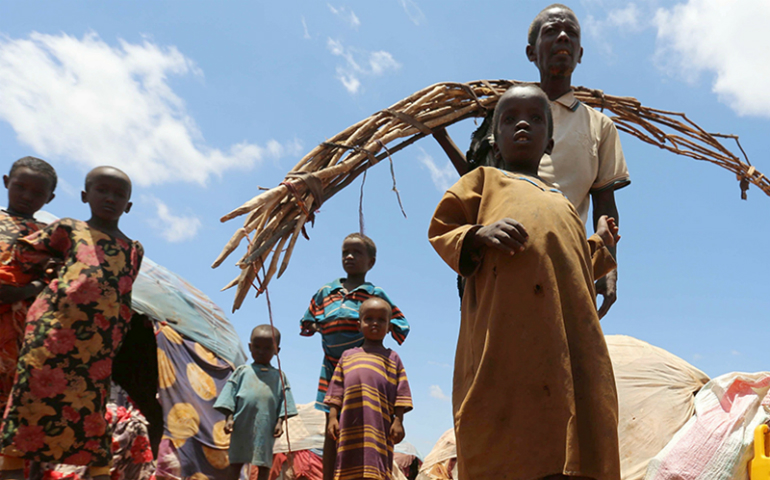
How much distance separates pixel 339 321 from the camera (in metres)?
4.20

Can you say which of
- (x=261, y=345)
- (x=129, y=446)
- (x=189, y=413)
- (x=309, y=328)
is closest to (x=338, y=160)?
(x=309, y=328)

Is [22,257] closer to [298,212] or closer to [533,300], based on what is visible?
[298,212]

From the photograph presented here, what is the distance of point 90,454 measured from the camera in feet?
9.71

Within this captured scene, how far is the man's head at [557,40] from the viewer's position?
9.02 ft

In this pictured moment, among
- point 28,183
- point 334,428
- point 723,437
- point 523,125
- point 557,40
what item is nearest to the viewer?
point 523,125

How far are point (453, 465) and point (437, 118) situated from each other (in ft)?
18.7

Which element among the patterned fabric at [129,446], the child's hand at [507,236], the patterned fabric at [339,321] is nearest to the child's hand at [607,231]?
the child's hand at [507,236]

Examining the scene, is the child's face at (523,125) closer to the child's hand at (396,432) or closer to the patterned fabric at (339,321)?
the child's hand at (396,432)

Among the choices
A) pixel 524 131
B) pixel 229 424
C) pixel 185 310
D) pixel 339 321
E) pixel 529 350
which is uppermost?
pixel 185 310

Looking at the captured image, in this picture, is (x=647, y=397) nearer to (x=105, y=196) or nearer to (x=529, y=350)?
(x=529, y=350)

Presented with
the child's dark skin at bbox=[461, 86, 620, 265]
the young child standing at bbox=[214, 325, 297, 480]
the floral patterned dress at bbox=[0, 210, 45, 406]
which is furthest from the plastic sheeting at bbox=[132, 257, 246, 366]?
the child's dark skin at bbox=[461, 86, 620, 265]

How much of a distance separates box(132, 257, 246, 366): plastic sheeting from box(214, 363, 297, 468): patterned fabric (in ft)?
10.4

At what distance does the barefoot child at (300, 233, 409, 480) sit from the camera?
4.21 m

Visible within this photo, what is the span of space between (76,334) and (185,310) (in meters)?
6.19
